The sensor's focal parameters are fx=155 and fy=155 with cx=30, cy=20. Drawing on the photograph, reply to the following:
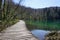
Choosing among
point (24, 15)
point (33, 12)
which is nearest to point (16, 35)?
point (24, 15)

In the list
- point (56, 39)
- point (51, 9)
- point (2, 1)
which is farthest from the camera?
point (51, 9)

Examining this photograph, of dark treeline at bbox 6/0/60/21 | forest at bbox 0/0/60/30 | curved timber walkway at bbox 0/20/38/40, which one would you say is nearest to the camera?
forest at bbox 0/0/60/30

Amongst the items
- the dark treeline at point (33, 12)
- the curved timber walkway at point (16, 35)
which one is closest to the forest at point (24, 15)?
the dark treeline at point (33, 12)

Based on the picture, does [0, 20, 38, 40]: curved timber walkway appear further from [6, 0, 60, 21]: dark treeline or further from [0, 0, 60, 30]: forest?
[6, 0, 60, 21]: dark treeline

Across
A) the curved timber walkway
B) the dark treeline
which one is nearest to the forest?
the dark treeline

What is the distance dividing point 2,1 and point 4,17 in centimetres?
42

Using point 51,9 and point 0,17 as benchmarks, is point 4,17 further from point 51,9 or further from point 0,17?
point 51,9

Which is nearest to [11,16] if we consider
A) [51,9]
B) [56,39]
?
[56,39]

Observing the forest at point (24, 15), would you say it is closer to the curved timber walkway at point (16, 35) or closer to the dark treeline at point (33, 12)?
the dark treeline at point (33, 12)

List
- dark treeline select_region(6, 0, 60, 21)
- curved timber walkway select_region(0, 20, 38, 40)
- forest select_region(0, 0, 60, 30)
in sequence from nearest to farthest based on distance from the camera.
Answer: forest select_region(0, 0, 60, 30)
dark treeline select_region(6, 0, 60, 21)
curved timber walkway select_region(0, 20, 38, 40)

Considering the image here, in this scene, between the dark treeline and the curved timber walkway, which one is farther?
the curved timber walkway

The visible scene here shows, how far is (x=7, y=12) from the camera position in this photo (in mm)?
3855

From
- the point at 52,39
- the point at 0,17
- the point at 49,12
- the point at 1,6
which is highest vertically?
the point at 1,6

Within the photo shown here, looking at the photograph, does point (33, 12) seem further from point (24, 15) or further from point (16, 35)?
point (24, 15)
